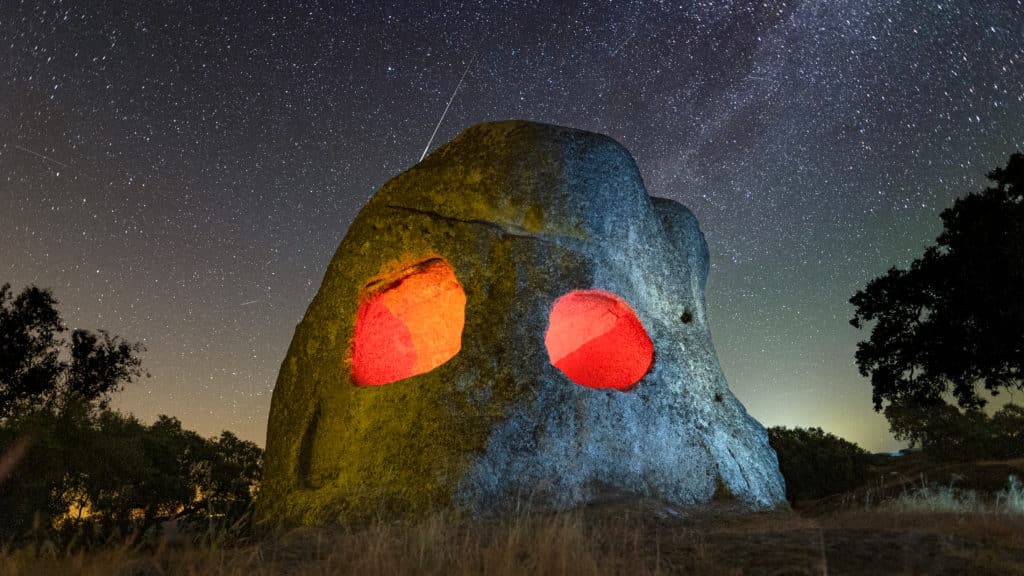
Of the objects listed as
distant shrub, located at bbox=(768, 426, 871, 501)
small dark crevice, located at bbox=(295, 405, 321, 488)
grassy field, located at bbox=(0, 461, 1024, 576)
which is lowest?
grassy field, located at bbox=(0, 461, 1024, 576)

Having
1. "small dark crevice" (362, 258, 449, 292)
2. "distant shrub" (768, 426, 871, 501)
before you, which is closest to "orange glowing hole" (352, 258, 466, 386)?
"small dark crevice" (362, 258, 449, 292)

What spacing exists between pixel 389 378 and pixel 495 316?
130 inches

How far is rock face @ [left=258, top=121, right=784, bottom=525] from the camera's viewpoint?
10.9 metres

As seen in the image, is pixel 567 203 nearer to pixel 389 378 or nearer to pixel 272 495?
pixel 389 378

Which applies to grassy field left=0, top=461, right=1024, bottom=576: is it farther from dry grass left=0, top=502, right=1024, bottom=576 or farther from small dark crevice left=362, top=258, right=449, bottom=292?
small dark crevice left=362, top=258, right=449, bottom=292

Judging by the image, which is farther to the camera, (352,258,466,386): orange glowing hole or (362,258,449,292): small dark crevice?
(352,258,466,386): orange glowing hole

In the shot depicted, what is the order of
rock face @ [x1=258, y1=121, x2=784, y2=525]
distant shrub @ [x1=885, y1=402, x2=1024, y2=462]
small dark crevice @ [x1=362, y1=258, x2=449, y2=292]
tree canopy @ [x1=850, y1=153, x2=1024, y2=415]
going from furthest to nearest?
distant shrub @ [x1=885, y1=402, x2=1024, y2=462] → tree canopy @ [x1=850, y1=153, x2=1024, y2=415] → small dark crevice @ [x1=362, y1=258, x2=449, y2=292] → rock face @ [x1=258, y1=121, x2=784, y2=525]

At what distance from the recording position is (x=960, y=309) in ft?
59.1

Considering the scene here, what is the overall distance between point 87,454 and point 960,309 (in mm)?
22691

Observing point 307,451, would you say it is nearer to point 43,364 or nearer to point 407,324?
point 407,324

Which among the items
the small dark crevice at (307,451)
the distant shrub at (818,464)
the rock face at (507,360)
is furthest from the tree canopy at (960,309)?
the small dark crevice at (307,451)

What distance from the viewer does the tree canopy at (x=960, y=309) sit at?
16922mm

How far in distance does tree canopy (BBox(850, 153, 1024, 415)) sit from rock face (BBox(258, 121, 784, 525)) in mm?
6750

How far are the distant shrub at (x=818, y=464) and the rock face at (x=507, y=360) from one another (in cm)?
1830
